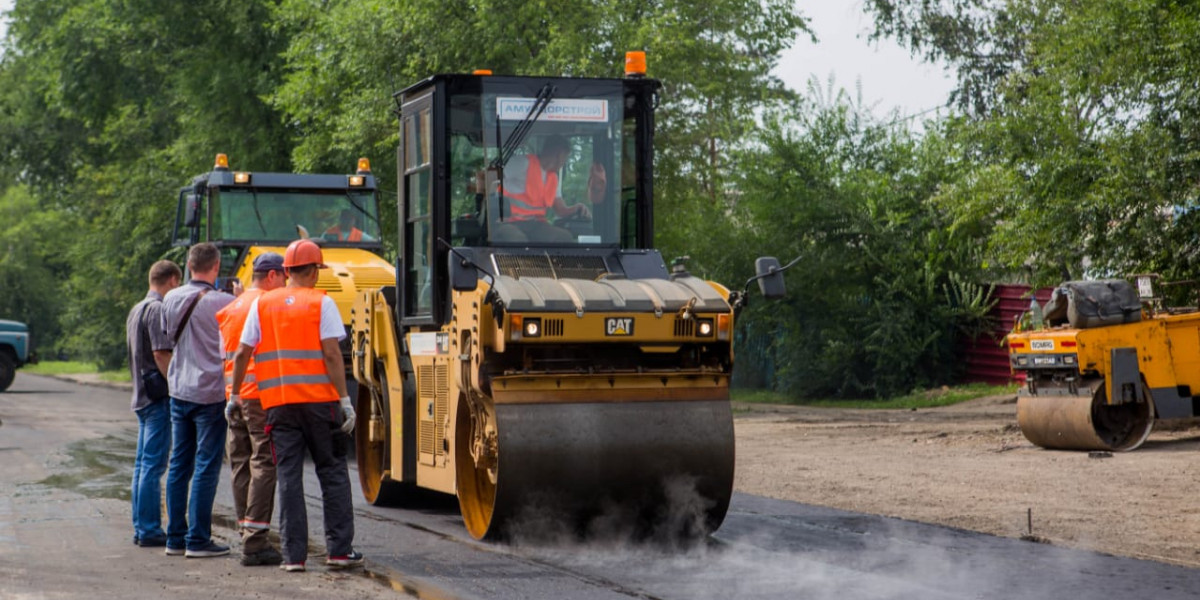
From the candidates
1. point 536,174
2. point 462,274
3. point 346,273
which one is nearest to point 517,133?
point 536,174

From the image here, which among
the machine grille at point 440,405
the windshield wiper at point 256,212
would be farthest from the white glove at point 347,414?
the windshield wiper at point 256,212

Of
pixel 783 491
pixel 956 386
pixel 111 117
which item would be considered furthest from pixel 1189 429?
pixel 111 117

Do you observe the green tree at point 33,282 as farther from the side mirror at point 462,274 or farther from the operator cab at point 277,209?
the side mirror at point 462,274

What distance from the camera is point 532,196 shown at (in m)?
10.2

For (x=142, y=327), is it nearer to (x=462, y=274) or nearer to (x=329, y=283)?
(x=462, y=274)

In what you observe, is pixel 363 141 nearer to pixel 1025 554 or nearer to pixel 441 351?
pixel 441 351

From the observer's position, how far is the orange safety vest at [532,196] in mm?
10188

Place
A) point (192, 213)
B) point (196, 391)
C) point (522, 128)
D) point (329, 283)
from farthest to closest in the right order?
point (192, 213), point (329, 283), point (522, 128), point (196, 391)

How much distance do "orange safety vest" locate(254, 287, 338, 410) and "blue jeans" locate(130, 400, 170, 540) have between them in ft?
4.27

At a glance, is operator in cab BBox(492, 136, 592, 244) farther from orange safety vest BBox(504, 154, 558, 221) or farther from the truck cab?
the truck cab

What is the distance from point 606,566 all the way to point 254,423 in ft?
7.19

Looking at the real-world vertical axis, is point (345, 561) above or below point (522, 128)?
below

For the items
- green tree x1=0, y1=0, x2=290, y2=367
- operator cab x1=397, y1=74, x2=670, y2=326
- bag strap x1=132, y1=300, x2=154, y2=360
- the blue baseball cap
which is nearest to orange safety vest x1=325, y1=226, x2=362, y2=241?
operator cab x1=397, y1=74, x2=670, y2=326

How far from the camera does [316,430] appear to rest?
8328 mm
